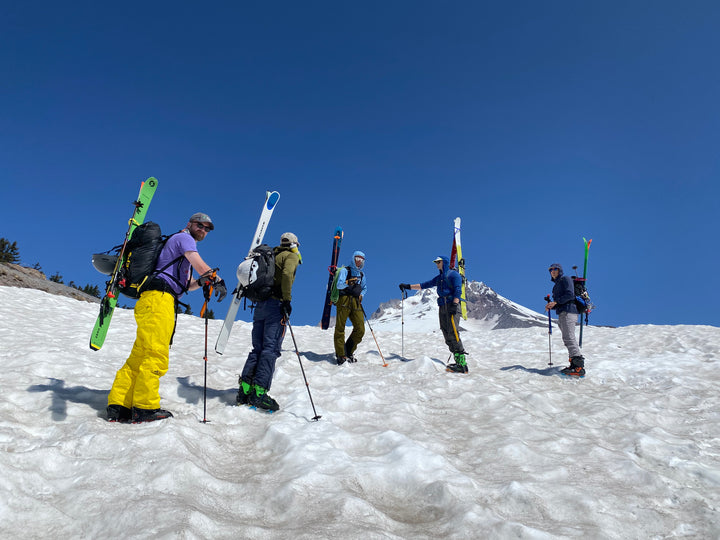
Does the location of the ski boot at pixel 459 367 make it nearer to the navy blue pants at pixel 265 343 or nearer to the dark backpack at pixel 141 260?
the navy blue pants at pixel 265 343

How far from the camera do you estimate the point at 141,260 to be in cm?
559

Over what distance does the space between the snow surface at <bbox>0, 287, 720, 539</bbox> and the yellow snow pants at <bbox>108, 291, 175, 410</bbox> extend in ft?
1.30

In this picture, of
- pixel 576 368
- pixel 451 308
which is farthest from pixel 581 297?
pixel 451 308

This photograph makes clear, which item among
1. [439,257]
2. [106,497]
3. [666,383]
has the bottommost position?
[106,497]

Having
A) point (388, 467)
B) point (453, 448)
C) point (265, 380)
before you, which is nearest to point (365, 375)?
point (265, 380)

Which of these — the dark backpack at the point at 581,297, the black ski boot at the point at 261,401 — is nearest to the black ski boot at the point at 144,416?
the black ski boot at the point at 261,401

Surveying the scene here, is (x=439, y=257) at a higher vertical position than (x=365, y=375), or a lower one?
higher

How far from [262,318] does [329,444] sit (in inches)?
110

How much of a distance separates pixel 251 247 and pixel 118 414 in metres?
4.14

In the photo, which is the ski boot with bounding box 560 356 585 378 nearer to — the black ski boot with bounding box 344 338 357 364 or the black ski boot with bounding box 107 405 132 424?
the black ski boot with bounding box 344 338 357 364

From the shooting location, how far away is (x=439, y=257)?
11758 millimetres

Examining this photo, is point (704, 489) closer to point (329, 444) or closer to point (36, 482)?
point (329, 444)

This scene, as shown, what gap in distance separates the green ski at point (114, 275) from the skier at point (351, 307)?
5571mm

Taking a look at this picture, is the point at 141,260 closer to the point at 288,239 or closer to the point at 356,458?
the point at 288,239
